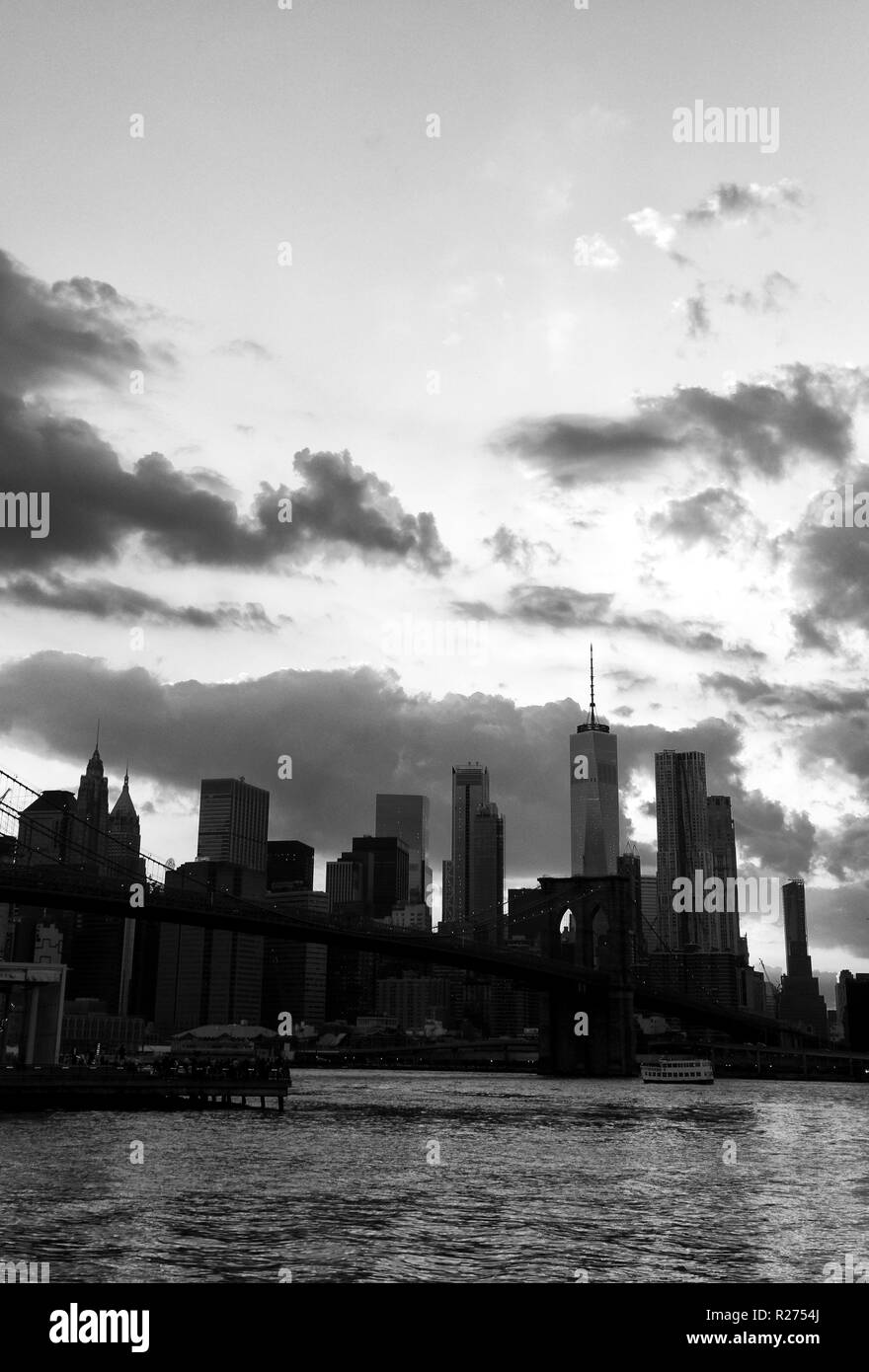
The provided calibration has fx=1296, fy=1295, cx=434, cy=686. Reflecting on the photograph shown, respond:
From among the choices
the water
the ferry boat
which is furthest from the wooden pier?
the ferry boat

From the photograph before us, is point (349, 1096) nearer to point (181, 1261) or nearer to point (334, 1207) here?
point (334, 1207)

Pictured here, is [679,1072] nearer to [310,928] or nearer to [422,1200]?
[310,928]

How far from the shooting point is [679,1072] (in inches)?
5059

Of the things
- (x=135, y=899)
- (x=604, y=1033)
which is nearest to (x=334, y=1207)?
(x=135, y=899)

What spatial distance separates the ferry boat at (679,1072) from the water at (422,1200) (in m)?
67.1

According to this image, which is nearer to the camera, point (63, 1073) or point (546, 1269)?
point (546, 1269)

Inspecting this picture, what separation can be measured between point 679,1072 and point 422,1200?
102323 millimetres

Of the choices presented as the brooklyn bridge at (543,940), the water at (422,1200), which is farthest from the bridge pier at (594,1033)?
the water at (422,1200)

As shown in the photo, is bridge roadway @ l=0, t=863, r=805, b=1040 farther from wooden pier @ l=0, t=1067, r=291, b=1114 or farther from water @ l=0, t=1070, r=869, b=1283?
water @ l=0, t=1070, r=869, b=1283

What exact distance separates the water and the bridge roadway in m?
20.2

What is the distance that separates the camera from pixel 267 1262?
22859mm

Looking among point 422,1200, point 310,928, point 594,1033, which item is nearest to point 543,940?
point 594,1033

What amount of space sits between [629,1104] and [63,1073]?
37445mm
